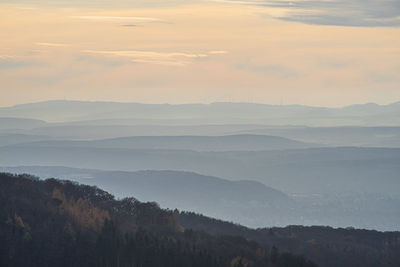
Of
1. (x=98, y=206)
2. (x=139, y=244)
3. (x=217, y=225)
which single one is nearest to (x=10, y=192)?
(x=98, y=206)

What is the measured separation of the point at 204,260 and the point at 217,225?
34867 millimetres

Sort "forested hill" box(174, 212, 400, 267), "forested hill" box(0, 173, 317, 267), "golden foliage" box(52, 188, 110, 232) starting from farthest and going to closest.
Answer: "forested hill" box(174, 212, 400, 267) → "golden foliage" box(52, 188, 110, 232) → "forested hill" box(0, 173, 317, 267)

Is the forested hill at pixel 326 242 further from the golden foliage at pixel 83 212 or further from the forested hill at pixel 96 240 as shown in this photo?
the golden foliage at pixel 83 212

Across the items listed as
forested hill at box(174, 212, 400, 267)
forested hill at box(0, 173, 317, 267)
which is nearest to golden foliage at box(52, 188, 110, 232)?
forested hill at box(0, 173, 317, 267)

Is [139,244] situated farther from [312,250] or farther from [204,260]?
[312,250]

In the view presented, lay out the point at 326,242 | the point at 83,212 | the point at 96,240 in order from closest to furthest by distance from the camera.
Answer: the point at 96,240 → the point at 83,212 → the point at 326,242

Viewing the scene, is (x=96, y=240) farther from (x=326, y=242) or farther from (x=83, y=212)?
(x=326, y=242)

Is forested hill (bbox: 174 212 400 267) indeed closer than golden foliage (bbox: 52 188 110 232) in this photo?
No

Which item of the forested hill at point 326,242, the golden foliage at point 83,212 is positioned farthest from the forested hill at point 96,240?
the forested hill at point 326,242

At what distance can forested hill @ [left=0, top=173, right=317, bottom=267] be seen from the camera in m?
77.8

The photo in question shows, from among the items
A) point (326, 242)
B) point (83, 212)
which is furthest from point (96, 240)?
point (326, 242)

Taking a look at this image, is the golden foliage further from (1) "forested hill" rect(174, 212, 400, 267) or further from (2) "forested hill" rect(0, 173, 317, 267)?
(1) "forested hill" rect(174, 212, 400, 267)

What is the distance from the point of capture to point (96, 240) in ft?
273

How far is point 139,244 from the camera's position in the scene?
83.5m
